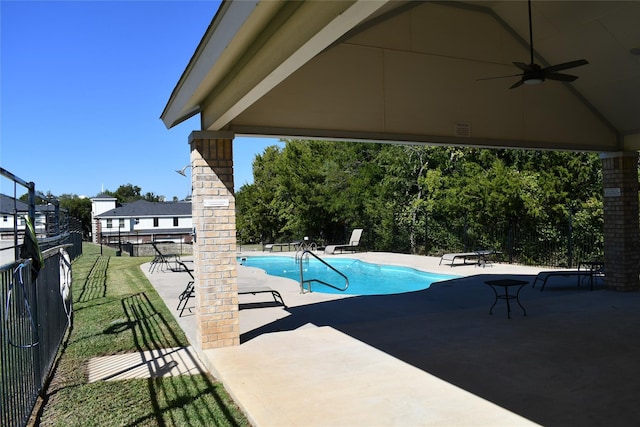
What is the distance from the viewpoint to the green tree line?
52.0 feet

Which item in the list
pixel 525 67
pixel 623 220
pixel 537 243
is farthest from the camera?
pixel 537 243

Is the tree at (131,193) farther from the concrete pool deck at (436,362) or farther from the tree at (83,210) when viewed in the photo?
the concrete pool deck at (436,362)

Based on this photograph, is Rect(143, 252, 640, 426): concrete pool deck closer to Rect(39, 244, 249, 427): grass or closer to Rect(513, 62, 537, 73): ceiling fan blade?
Rect(39, 244, 249, 427): grass

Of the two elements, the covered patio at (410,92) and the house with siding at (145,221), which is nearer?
the covered patio at (410,92)

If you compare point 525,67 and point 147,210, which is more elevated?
point 525,67

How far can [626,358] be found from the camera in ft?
16.3

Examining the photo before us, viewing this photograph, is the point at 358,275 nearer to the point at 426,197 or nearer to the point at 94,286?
the point at 426,197

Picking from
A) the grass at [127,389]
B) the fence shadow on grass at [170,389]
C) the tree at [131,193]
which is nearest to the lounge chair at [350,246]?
the grass at [127,389]

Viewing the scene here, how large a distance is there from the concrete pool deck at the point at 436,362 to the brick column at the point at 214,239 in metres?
0.32

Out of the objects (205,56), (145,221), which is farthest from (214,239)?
(145,221)

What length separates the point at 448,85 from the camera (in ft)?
23.6

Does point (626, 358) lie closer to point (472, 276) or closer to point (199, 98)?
point (199, 98)

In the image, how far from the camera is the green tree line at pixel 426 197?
52.0ft

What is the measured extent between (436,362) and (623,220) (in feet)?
20.6
